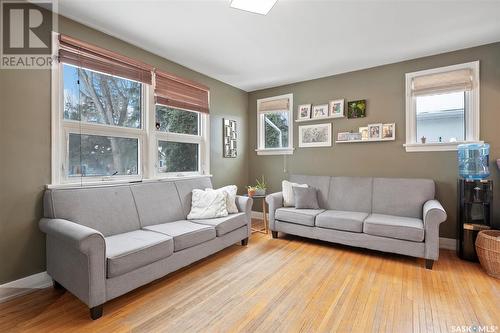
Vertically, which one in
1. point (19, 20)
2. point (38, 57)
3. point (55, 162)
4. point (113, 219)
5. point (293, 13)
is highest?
point (293, 13)

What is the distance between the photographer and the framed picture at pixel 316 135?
4034mm

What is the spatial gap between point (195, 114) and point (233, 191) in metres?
1.44

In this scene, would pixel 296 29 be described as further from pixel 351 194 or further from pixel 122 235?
pixel 122 235

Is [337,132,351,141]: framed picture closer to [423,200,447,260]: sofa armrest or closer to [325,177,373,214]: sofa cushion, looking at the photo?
[325,177,373,214]: sofa cushion

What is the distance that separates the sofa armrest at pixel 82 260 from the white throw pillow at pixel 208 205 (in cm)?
132

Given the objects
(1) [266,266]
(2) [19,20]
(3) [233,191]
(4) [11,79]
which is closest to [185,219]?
(3) [233,191]

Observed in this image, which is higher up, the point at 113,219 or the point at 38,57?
the point at 38,57

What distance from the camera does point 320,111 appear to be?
407 centimetres

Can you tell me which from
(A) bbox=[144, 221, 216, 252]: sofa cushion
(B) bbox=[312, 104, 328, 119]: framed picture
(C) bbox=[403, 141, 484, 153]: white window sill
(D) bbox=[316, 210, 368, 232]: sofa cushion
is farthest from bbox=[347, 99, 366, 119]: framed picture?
(A) bbox=[144, 221, 216, 252]: sofa cushion

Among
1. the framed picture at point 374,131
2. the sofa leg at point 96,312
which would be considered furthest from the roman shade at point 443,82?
the sofa leg at point 96,312

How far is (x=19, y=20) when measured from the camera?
82.3 inches

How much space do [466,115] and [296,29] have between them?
2.49 metres

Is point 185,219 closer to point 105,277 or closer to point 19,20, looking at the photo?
point 105,277

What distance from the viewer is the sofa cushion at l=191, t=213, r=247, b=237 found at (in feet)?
9.25
